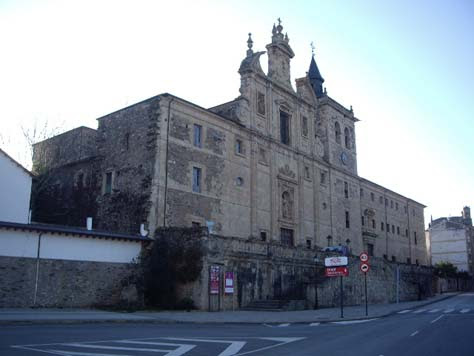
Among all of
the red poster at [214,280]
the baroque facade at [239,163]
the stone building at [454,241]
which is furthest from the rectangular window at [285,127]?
the stone building at [454,241]

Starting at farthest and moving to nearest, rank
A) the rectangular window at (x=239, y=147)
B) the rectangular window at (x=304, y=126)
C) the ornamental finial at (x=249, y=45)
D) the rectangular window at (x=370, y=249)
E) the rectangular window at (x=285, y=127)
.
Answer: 1. the rectangular window at (x=370, y=249)
2. the rectangular window at (x=304, y=126)
3. the rectangular window at (x=285, y=127)
4. the ornamental finial at (x=249, y=45)
5. the rectangular window at (x=239, y=147)

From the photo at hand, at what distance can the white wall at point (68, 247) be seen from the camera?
74.6ft

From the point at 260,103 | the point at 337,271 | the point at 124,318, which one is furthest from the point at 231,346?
the point at 260,103

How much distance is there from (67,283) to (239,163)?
55.1 feet

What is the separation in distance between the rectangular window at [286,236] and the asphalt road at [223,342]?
23383 millimetres

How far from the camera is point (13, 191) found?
29781mm

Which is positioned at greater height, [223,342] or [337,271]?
[337,271]

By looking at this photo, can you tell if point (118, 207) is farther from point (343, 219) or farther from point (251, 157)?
point (343, 219)

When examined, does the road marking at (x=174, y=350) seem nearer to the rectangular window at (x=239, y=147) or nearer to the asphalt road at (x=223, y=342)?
the asphalt road at (x=223, y=342)

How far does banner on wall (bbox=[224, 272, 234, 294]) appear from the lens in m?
26.7

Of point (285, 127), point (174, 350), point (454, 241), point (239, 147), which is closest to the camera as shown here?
point (174, 350)

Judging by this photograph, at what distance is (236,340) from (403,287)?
35.4 meters

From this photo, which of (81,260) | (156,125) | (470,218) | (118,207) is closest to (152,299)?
(81,260)

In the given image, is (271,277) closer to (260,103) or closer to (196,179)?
(196,179)
